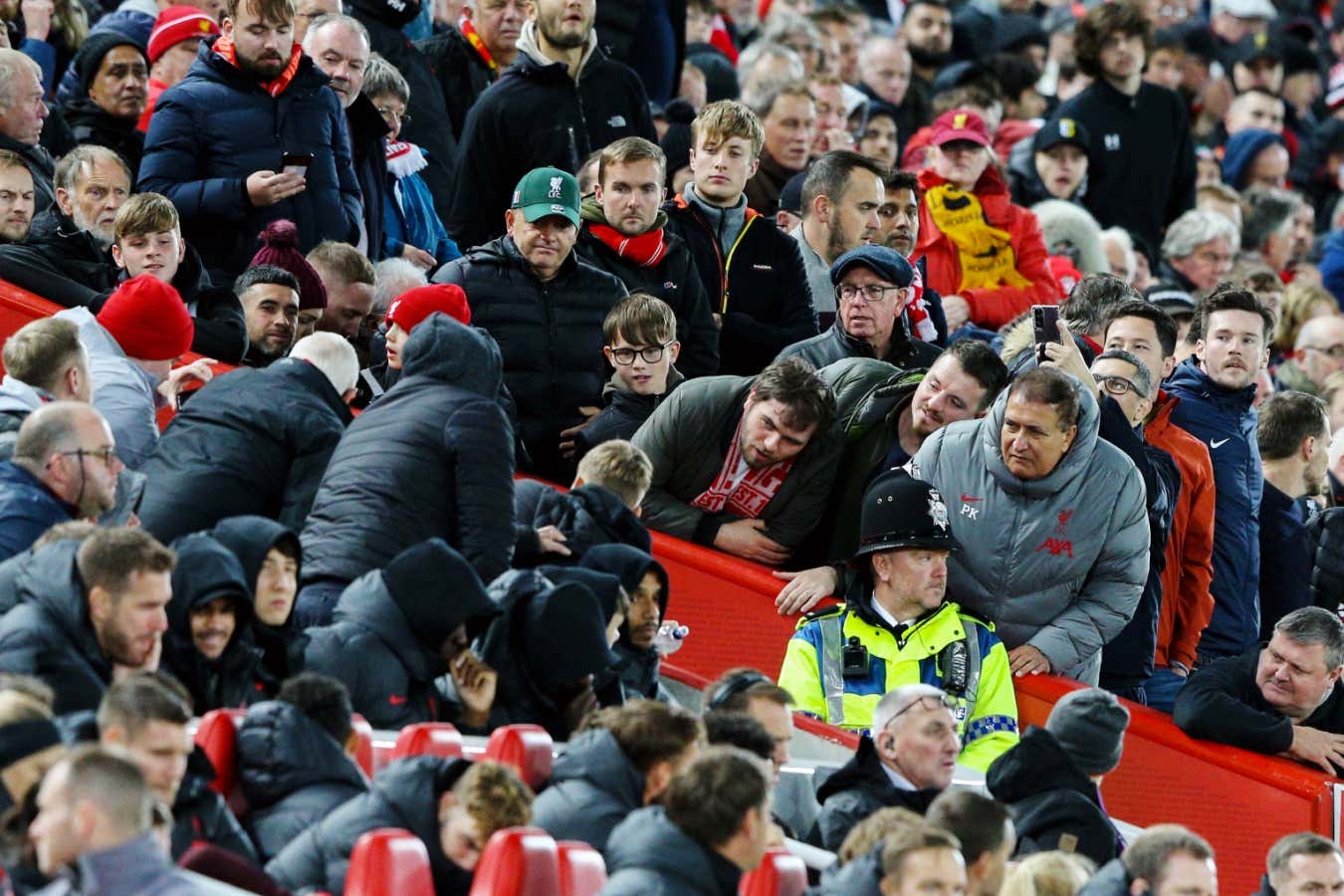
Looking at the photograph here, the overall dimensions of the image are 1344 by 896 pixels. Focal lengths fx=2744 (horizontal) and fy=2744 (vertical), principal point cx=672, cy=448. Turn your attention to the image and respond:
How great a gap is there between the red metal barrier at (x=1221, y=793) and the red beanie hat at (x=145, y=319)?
12.2ft

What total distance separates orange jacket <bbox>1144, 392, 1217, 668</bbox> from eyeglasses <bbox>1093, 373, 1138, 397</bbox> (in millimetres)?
Answer: 435

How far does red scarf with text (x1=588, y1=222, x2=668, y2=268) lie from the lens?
37.0 ft

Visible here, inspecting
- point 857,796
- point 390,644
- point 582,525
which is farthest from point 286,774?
point 582,525

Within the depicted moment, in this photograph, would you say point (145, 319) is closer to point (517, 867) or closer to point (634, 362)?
point (634, 362)

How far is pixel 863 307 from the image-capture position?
1088 centimetres

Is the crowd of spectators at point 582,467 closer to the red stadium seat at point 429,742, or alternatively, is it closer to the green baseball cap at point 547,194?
the green baseball cap at point 547,194

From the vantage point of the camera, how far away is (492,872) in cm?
658

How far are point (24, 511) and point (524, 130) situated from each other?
4875 millimetres

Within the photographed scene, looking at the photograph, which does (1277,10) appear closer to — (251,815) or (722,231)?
(722,231)

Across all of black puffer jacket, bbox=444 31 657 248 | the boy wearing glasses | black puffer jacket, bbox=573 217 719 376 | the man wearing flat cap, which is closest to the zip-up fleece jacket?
black puffer jacket, bbox=573 217 719 376

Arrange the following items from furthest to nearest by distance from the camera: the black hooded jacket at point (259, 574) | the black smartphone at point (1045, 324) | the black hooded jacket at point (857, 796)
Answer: the black smartphone at point (1045, 324)
the black hooded jacket at point (857, 796)
the black hooded jacket at point (259, 574)

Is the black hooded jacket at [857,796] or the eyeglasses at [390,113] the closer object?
the black hooded jacket at [857,796]

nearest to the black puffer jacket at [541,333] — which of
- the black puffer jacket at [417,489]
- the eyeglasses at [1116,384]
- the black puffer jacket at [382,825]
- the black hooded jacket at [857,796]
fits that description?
the black puffer jacket at [417,489]

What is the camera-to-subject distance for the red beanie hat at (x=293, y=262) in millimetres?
10617
